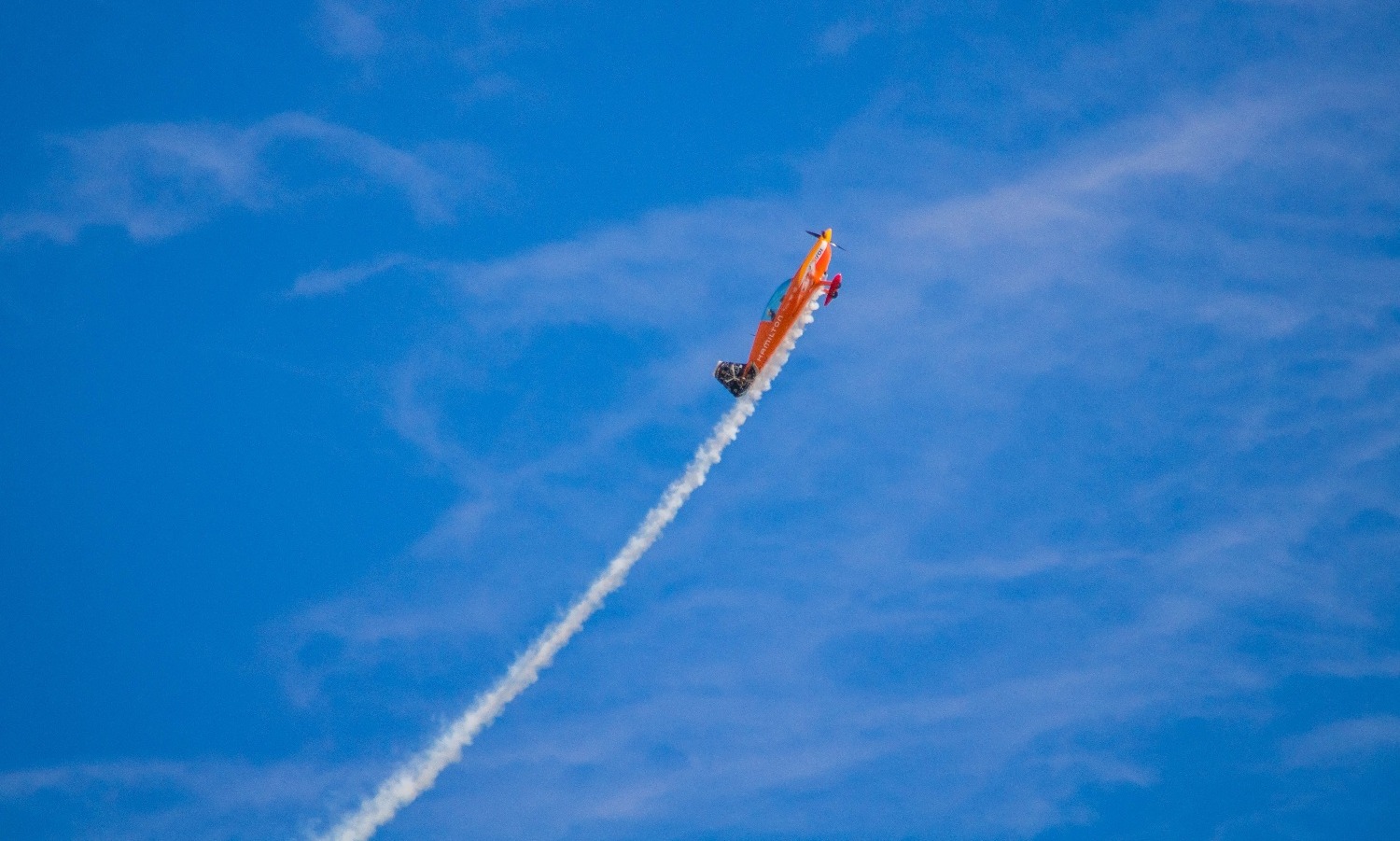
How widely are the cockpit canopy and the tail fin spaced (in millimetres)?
2762

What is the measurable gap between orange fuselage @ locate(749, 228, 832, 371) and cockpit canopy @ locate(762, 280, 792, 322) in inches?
4.9

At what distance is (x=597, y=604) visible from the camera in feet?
378

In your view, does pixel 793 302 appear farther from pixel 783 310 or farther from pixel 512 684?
pixel 512 684

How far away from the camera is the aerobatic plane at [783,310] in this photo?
111 m

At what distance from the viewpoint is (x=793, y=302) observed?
364ft

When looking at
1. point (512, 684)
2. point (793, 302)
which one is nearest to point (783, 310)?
point (793, 302)

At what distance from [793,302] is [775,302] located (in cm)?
104

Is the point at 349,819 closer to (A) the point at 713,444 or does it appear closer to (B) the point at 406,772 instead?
(B) the point at 406,772

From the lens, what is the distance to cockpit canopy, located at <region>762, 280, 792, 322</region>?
111062 millimetres

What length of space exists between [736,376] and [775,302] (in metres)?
4.28

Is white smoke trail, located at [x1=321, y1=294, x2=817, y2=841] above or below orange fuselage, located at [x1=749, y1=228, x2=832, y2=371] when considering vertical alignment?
below

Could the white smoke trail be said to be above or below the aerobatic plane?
below

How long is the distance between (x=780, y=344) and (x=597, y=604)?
56.5 ft

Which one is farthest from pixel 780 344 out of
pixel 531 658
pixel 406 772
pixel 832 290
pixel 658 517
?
pixel 406 772
